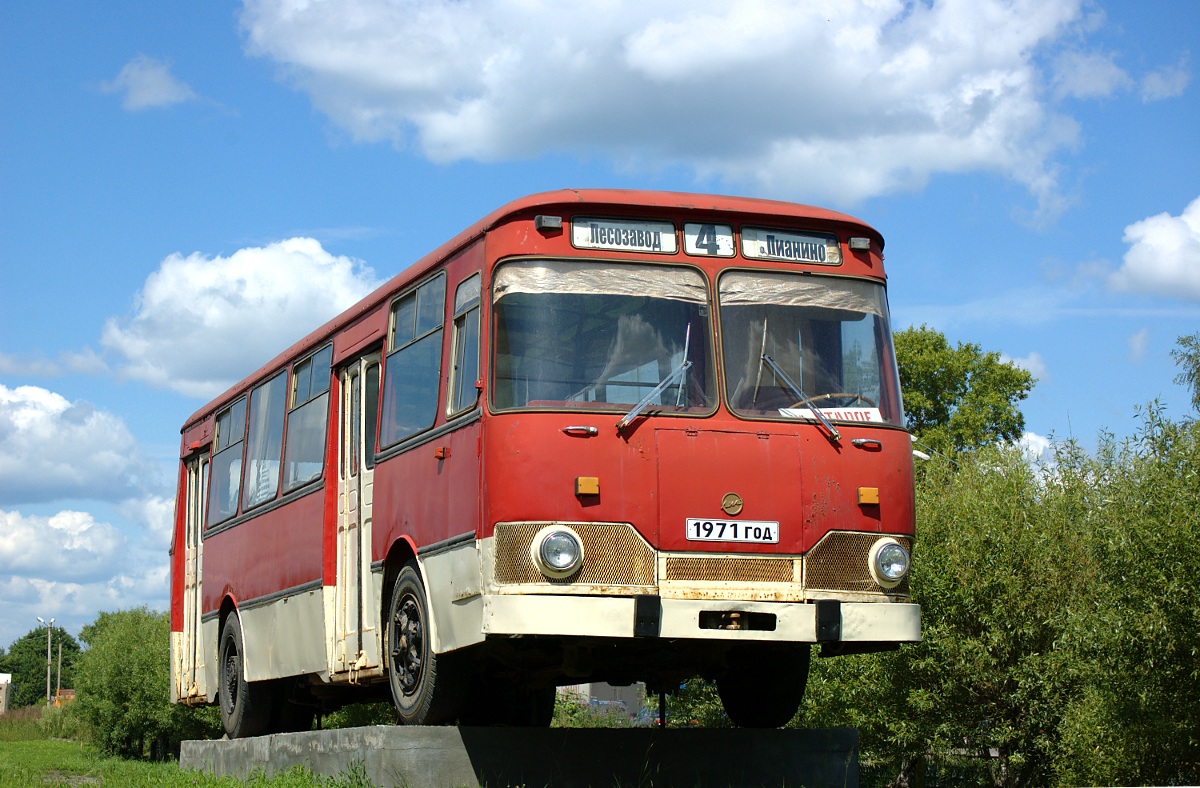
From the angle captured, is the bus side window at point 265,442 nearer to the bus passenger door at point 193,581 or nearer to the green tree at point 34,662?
the bus passenger door at point 193,581

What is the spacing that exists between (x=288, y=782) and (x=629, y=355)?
4.34 m

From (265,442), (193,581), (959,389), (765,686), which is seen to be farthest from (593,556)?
(959,389)

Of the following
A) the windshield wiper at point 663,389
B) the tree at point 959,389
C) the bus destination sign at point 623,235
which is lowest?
the windshield wiper at point 663,389

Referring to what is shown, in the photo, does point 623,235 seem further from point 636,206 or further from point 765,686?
point 765,686

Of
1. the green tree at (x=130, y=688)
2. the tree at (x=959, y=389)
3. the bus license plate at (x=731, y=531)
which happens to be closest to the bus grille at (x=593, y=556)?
the bus license plate at (x=731, y=531)

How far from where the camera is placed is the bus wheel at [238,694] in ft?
49.5

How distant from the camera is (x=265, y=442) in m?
14.9

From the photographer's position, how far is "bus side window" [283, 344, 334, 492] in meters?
13.0

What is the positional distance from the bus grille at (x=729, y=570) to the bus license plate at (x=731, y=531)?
12 cm

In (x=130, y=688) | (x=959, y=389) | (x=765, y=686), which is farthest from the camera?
(x=130, y=688)

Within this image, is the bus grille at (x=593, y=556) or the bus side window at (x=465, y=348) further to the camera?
the bus side window at (x=465, y=348)

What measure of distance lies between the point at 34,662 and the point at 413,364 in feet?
561

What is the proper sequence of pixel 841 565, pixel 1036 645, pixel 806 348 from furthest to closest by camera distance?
pixel 1036 645
pixel 806 348
pixel 841 565

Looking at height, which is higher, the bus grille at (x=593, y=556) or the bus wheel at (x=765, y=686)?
the bus grille at (x=593, y=556)
